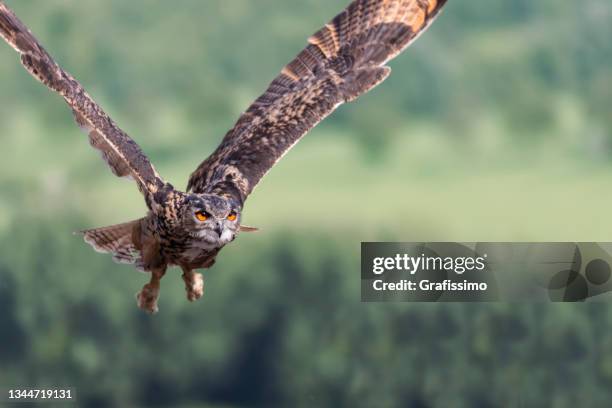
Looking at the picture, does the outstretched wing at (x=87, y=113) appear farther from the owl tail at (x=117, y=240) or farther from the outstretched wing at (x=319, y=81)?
the outstretched wing at (x=319, y=81)

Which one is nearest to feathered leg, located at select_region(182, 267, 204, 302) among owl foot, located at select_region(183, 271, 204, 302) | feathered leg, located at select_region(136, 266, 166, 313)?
owl foot, located at select_region(183, 271, 204, 302)

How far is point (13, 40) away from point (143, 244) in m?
1.92

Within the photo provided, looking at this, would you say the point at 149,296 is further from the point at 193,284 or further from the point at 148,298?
the point at 193,284

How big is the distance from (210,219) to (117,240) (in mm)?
1359

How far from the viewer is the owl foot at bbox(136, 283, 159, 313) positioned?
32.9 ft

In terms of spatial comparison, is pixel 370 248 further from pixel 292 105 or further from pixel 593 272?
pixel 292 105

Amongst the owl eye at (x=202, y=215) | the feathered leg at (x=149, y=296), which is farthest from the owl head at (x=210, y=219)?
the feathered leg at (x=149, y=296)

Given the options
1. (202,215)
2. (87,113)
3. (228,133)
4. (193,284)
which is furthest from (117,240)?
(228,133)

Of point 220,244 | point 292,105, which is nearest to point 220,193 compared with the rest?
point 220,244

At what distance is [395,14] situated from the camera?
11.3 meters

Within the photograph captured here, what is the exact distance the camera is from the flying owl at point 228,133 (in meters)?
9.09

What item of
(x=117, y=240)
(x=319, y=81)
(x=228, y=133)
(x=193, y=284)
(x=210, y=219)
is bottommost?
(x=193, y=284)

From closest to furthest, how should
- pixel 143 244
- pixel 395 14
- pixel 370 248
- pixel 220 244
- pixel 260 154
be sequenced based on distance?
pixel 220 244 → pixel 143 244 → pixel 260 154 → pixel 395 14 → pixel 370 248

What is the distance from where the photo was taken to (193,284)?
10.1 m
